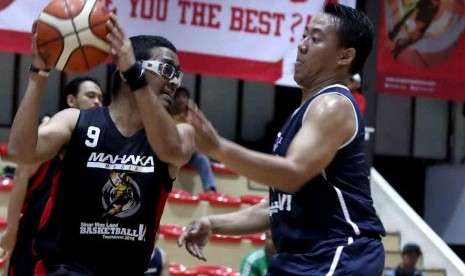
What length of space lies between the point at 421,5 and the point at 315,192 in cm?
874

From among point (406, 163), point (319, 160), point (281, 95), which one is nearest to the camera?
point (319, 160)

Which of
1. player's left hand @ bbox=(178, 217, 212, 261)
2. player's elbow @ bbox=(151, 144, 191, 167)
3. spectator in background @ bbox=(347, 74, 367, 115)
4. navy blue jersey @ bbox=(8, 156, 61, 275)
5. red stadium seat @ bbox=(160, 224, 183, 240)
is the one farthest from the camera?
spectator in background @ bbox=(347, 74, 367, 115)

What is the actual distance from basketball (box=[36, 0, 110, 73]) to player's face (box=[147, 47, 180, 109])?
0.69ft

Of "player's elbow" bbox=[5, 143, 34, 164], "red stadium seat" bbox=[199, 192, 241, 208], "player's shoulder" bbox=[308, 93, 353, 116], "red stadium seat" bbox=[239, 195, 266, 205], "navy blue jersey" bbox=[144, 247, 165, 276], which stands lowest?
"red stadium seat" bbox=[239, 195, 266, 205]

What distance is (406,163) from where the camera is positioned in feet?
48.6

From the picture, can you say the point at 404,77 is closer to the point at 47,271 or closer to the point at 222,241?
the point at 222,241

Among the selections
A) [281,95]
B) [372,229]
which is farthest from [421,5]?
[372,229]

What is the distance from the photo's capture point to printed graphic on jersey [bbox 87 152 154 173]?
4.20 metres

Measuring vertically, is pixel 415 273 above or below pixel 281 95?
below

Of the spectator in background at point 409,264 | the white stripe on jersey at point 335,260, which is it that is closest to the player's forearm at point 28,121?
the white stripe on jersey at point 335,260

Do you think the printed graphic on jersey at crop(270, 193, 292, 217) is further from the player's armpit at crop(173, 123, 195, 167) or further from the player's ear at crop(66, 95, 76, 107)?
the player's ear at crop(66, 95, 76, 107)

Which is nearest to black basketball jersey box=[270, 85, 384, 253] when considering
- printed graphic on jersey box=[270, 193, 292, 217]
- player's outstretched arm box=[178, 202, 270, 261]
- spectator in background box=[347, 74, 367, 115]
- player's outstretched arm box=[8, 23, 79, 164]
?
printed graphic on jersey box=[270, 193, 292, 217]

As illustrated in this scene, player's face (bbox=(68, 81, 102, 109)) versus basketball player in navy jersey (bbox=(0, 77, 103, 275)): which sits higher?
player's face (bbox=(68, 81, 102, 109))

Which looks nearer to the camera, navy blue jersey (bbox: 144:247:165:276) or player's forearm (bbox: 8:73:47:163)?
player's forearm (bbox: 8:73:47:163)
